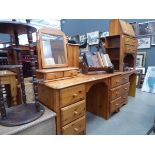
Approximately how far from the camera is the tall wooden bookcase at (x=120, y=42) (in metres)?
2.29

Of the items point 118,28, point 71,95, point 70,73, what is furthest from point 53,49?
point 118,28

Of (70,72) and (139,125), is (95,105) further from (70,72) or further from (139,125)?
(70,72)

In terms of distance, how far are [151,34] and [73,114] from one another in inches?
127

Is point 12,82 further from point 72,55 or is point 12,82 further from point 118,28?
point 118,28

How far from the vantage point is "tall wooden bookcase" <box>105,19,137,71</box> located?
90.3 inches

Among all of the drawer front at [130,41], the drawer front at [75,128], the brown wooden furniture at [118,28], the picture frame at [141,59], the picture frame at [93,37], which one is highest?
the picture frame at [93,37]

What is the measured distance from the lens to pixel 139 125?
188 cm

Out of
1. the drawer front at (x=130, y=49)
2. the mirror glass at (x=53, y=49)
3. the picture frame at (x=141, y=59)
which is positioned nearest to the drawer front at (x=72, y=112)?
the mirror glass at (x=53, y=49)

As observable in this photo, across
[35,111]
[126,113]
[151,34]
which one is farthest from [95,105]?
[151,34]

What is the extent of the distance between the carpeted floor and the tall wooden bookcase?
78cm

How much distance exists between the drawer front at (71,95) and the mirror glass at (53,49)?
44cm

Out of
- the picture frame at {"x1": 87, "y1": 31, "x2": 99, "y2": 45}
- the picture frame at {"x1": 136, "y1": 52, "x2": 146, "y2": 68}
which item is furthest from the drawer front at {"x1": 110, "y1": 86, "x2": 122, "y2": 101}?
the picture frame at {"x1": 87, "y1": 31, "x2": 99, "y2": 45}

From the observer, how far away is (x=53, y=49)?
1.60m

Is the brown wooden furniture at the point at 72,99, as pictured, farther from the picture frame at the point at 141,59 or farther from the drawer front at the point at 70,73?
the picture frame at the point at 141,59
